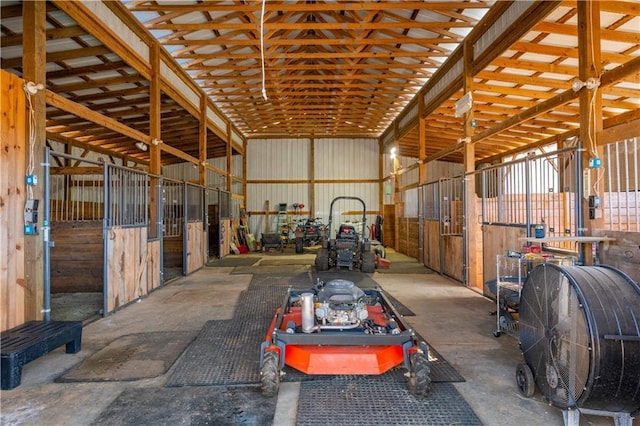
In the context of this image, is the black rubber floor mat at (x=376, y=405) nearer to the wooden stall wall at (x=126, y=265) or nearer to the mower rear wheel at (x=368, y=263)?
the wooden stall wall at (x=126, y=265)

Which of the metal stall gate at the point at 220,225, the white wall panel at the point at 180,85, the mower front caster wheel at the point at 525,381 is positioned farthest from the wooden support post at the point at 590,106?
the metal stall gate at the point at 220,225

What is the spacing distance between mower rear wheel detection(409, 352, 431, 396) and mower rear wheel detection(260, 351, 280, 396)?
3.26 feet

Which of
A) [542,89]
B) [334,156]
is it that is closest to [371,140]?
[334,156]

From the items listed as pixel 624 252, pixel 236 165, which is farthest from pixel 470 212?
pixel 236 165

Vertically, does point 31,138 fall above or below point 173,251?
above

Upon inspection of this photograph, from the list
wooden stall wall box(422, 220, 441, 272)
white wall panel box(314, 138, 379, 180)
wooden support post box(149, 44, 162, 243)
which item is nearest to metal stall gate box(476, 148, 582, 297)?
wooden stall wall box(422, 220, 441, 272)

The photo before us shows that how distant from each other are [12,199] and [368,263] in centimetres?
641

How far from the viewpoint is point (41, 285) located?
3.80 m

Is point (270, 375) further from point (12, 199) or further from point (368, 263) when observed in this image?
point (368, 263)

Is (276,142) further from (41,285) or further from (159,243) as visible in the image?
(41,285)

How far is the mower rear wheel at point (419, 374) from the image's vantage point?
247 centimetres

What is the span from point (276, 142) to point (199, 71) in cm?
725

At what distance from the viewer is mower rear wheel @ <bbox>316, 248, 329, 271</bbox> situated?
802 centimetres

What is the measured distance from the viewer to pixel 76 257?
6020 millimetres
